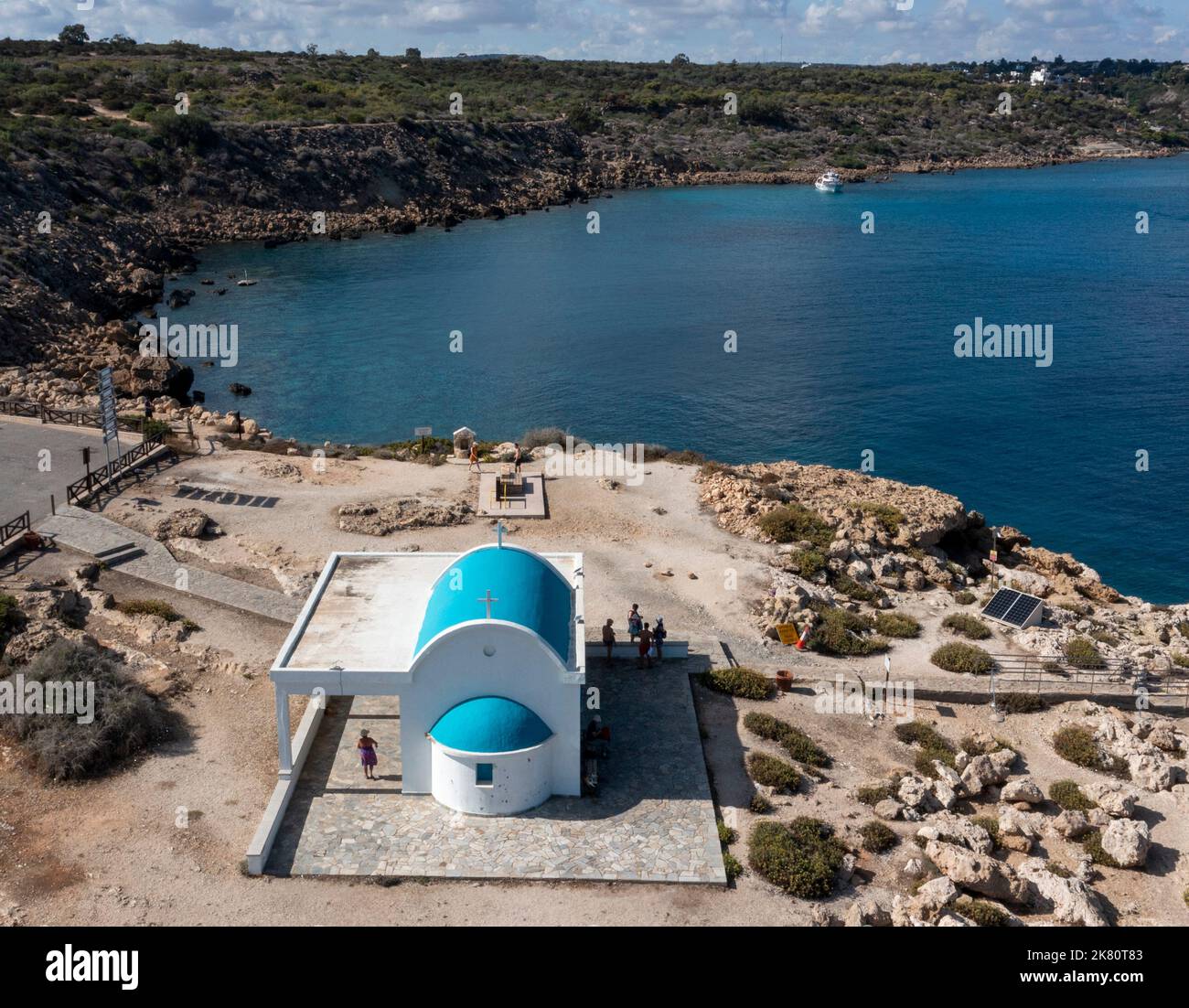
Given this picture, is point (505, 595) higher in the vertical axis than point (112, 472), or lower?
lower

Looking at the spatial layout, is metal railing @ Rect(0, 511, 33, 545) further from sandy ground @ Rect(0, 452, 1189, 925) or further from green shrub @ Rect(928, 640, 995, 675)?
green shrub @ Rect(928, 640, 995, 675)

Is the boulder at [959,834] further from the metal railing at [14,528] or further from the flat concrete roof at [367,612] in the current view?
the metal railing at [14,528]

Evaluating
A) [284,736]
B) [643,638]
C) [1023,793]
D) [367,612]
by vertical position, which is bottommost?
[1023,793]

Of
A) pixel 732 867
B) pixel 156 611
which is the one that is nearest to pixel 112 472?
pixel 156 611

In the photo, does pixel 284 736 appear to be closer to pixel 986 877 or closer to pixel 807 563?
pixel 986 877

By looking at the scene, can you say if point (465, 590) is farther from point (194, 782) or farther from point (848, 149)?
point (848, 149)

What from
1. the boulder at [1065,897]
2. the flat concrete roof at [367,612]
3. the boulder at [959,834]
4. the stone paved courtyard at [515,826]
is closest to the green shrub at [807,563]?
the flat concrete roof at [367,612]

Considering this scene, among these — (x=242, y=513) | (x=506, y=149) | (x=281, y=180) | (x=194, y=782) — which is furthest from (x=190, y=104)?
(x=194, y=782)
